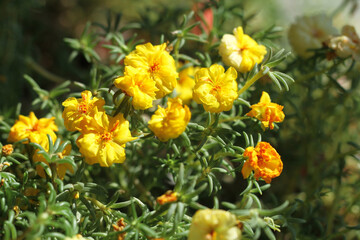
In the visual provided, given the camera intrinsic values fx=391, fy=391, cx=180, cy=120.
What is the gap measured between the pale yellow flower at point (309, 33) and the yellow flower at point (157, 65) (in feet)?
2.54

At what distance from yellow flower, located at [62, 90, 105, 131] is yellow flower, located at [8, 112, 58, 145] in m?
0.21

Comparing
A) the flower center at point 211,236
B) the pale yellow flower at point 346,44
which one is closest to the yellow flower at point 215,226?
the flower center at point 211,236

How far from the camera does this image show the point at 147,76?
122 centimetres

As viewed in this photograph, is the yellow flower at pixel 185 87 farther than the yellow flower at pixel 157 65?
Yes

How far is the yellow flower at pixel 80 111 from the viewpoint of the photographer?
1.23 metres

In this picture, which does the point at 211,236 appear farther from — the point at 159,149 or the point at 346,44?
the point at 346,44

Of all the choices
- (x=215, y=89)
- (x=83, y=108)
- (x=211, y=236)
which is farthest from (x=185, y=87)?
(x=211, y=236)

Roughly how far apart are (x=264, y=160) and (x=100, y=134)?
52 cm

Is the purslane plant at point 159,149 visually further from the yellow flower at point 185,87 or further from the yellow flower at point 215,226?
the yellow flower at point 185,87

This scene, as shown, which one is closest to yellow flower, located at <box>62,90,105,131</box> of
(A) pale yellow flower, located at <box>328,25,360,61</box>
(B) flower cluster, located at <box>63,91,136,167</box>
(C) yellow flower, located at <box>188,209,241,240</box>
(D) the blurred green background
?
(B) flower cluster, located at <box>63,91,136,167</box>

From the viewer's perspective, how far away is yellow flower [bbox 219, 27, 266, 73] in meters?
1.40

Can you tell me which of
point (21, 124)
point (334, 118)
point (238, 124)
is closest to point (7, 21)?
point (21, 124)

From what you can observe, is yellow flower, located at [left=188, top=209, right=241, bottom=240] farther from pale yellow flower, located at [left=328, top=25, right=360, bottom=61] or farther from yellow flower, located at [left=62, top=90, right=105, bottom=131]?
pale yellow flower, located at [left=328, top=25, right=360, bottom=61]

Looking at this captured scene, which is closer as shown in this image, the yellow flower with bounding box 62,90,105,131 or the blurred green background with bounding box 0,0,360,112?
the yellow flower with bounding box 62,90,105,131
